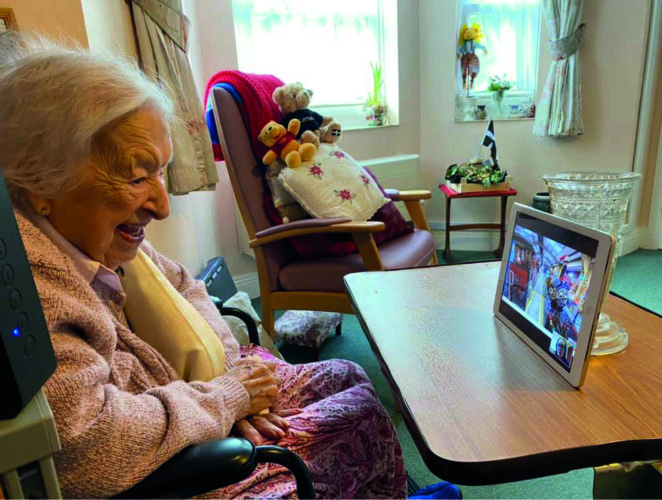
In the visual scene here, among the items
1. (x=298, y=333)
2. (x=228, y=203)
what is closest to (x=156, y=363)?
(x=298, y=333)

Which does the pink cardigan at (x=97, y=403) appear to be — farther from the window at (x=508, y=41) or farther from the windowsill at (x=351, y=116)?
the window at (x=508, y=41)

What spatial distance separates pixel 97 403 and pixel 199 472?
17cm

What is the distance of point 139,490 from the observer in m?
0.63

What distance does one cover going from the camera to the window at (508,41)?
329 cm

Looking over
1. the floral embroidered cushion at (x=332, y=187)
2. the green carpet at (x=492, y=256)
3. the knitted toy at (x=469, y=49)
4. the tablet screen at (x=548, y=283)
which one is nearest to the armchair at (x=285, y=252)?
the floral embroidered cushion at (x=332, y=187)

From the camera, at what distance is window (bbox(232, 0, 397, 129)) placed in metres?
2.92

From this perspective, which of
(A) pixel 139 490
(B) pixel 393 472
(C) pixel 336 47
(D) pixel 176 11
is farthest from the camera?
(C) pixel 336 47

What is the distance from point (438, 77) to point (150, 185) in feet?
Answer: 10.2

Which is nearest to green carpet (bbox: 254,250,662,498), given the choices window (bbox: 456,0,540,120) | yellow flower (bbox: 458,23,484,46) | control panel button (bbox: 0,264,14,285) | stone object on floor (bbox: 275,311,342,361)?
stone object on floor (bbox: 275,311,342,361)

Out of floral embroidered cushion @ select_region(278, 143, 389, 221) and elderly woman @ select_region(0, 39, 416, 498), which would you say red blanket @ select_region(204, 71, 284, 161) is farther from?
elderly woman @ select_region(0, 39, 416, 498)

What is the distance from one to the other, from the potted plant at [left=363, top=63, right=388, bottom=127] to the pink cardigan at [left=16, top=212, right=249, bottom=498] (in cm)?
295

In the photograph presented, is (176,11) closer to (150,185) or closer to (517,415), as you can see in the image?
(150,185)

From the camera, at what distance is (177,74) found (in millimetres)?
1748

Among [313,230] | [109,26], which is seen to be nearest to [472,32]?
[313,230]
